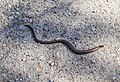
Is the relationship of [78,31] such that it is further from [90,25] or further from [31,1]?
[31,1]

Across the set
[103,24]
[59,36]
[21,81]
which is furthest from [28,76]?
[103,24]

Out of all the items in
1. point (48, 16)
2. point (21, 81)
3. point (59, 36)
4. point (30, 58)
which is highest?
point (48, 16)

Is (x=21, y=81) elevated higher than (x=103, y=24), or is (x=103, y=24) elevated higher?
(x=103, y=24)

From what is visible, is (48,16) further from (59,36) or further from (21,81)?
(21,81)

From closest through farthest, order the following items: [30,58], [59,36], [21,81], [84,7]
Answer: [21,81]
[30,58]
[59,36]
[84,7]

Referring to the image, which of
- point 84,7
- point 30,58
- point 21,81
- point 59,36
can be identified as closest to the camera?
point 21,81

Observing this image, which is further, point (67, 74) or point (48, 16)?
point (48, 16)

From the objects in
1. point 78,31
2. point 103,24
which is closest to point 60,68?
point 78,31
